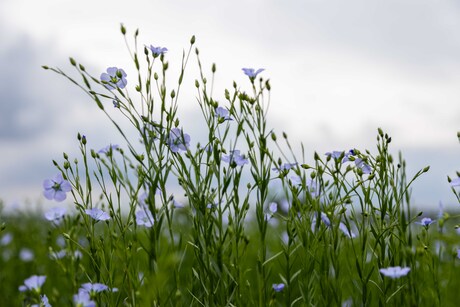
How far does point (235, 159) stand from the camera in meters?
2.55

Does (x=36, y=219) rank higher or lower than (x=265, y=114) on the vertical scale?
lower

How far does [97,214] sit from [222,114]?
71cm

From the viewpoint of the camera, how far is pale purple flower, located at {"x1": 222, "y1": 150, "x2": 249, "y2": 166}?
8.27ft

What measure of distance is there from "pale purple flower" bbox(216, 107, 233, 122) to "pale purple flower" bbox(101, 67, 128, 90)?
0.43m

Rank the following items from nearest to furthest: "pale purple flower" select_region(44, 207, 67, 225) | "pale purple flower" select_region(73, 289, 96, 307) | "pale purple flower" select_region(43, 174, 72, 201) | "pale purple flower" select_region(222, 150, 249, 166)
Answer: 1. "pale purple flower" select_region(73, 289, 96, 307)
2. "pale purple flower" select_region(222, 150, 249, 166)
3. "pale purple flower" select_region(43, 174, 72, 201)
4. "pale purple flower" select_region(44, 207, 67, 225)

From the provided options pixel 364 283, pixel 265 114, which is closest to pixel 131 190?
pixel 265 114

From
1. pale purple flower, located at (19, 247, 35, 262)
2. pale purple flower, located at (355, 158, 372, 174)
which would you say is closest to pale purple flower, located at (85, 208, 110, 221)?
pale purple flower, located at (355, 158, 372, 174)

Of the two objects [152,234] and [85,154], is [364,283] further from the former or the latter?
[85,154]

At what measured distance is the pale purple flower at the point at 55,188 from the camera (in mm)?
2693

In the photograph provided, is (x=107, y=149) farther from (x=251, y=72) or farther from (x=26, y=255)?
(x=26, y=255)

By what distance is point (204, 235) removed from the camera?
7.63 feet

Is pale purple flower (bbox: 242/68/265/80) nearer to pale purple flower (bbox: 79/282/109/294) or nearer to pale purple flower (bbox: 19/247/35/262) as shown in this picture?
pale purple flower (bbox: 79/282/109/294)

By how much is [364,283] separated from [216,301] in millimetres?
605

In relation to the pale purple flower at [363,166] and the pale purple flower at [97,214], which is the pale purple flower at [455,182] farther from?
the pale purple flower at [97,214]
